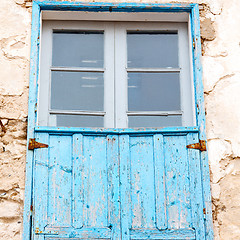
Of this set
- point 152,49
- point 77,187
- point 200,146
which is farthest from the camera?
point 152,49

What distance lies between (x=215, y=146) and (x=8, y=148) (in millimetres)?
1648

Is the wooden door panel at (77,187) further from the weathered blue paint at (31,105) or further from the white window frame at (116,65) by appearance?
the white window frame at (116,65)

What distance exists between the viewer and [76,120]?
13.3 feet

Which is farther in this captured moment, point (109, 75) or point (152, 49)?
point (152, 49)

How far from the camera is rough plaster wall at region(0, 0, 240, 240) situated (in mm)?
3658

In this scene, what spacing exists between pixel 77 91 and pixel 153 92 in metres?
0.67

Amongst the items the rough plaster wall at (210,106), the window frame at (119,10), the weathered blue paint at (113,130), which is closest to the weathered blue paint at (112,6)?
the window frame at (119,10)

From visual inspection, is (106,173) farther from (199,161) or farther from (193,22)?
(193,22)

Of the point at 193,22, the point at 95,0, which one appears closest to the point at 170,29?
the point at 193,22

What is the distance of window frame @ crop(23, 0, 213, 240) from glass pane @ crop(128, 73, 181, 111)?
262mm

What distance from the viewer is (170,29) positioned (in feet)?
14.2

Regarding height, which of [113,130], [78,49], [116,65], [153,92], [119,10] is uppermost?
[119,10]

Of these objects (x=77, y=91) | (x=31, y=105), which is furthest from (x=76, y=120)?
(x=31, y=105)

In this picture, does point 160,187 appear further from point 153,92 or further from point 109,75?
point 109,75
